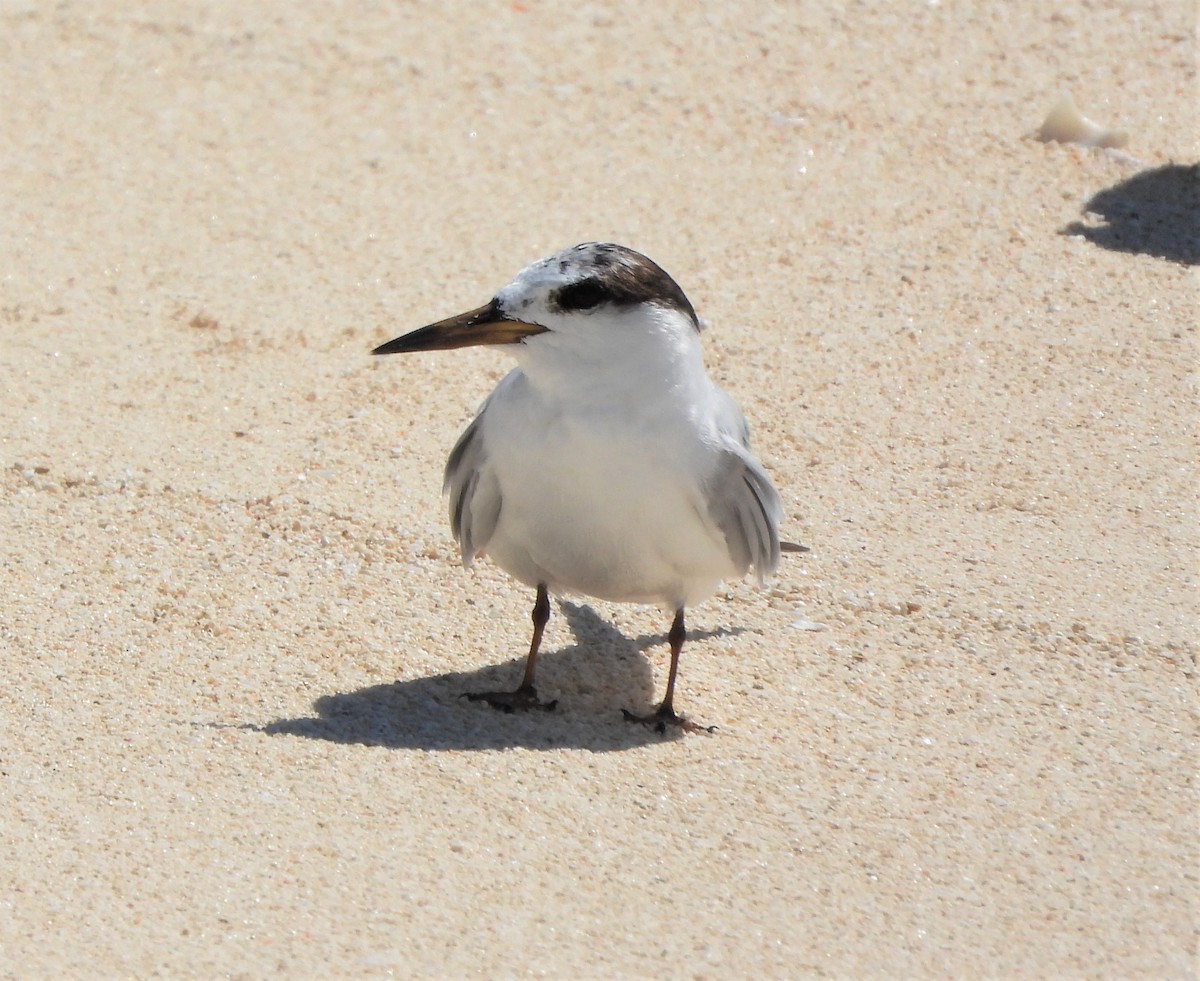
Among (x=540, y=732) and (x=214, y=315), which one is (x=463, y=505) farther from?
(x=214, y=315)

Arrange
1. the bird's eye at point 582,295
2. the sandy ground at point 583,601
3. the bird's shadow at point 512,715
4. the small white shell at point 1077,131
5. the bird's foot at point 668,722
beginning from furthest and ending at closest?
the small white shell at point 1077,131, the bird's foot at point 668,722, the bird's shadow at point 512,715, the bird's eye at point 582,295, the sandy ground at point 583,601

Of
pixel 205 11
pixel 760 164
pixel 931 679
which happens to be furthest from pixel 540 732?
pixel 205 11

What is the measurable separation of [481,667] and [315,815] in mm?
981

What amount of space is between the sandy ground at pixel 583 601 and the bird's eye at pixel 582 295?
3.41ft

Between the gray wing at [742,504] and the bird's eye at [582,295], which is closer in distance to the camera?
the bird's eye at [582,295]

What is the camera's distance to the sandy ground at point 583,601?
334 cm

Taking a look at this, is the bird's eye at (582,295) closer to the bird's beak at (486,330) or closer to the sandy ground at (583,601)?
the bird's beak at (486,330)

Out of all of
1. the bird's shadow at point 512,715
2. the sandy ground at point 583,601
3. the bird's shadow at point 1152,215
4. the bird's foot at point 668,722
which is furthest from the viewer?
the bird's shadow at point 1152,215

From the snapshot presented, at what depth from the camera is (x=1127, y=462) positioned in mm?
5441

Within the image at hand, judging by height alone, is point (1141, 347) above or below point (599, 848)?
above

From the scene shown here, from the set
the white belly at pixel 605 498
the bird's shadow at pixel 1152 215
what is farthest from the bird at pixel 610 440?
the bird's shadow at pixel 1152 215

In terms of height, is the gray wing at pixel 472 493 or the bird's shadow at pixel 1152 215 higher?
the bird's shadow at pixel 1152 215

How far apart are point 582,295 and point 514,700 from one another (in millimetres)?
1057

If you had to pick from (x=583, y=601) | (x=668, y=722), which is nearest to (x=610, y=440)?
(x=668, y=722)
